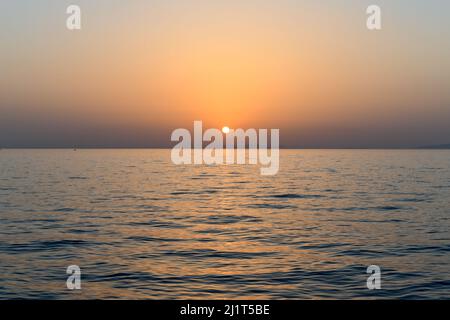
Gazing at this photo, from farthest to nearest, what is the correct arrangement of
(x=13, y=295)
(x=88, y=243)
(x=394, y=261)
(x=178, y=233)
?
(x=178, y=233)
(x=88, y=243)
(x=394, y=261)
(x=13, y=295)

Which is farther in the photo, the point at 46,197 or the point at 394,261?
the point at 46,197

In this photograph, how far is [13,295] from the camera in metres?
17.4

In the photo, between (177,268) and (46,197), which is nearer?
(177,268)

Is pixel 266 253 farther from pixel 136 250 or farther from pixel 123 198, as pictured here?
pixel 123 198

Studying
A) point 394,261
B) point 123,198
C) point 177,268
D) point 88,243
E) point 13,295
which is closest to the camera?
point 13,295

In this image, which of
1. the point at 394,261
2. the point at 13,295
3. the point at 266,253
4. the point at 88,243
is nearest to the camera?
Answer: the point at 13,295

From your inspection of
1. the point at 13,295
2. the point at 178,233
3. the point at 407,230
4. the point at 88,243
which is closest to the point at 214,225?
the point at 178,233

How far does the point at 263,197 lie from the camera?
58.0 meters

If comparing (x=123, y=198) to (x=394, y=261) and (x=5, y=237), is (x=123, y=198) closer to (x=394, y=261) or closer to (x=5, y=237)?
(x=5, y=237)

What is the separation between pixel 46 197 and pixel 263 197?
23953 mm
